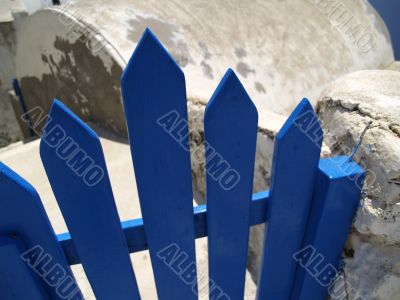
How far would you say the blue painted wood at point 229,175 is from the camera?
2.49 feet

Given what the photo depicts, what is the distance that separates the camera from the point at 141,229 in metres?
0.88

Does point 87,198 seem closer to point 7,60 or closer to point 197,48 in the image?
point 197,48

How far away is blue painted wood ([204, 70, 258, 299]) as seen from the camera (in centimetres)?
76

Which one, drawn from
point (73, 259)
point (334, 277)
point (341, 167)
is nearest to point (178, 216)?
point (73, 259)

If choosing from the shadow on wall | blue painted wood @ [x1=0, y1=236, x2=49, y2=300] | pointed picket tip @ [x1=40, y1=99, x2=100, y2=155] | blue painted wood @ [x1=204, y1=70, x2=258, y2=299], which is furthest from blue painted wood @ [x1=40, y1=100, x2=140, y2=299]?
the shadow on wall

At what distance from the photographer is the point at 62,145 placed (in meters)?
0.69

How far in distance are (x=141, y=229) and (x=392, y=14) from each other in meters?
7.22

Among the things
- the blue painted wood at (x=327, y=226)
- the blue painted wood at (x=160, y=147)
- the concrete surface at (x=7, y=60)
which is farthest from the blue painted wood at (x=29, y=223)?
the concrete surface at (x=7, y=60)

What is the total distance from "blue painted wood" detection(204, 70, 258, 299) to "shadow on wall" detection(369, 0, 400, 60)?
6.76 m

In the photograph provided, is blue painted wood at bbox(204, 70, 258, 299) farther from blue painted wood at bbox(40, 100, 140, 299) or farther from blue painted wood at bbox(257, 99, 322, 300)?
blue painted wood at bbox(40, 100, 140, 299)

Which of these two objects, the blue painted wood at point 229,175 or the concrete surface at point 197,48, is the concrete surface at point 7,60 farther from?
the blue painted wood at point 229,175

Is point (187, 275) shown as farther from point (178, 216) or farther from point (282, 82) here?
point (282, 82)

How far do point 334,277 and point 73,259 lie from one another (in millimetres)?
925

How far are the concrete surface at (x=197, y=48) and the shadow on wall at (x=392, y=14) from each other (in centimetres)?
262
